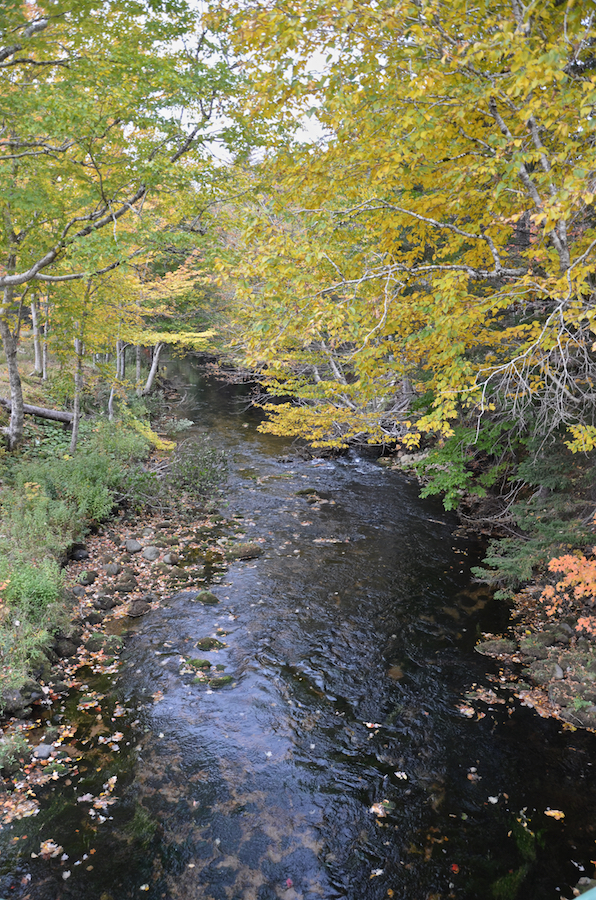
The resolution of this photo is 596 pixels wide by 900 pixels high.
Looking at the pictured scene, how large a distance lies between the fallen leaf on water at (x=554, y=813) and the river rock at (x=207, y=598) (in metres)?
5.27

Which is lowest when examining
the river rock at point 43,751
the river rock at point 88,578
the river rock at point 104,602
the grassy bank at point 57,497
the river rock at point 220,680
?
the river rock at point 220,680

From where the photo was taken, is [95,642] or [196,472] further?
[196,472]

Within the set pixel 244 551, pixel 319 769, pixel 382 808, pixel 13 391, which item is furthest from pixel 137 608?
pixel 13 391

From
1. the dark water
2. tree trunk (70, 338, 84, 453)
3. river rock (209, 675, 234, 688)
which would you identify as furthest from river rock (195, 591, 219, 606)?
tree trunk (70, 338, 84, 453)

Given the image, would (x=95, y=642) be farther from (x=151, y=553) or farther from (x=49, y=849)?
(x=49, y=849)

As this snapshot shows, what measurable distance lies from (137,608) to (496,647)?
556 cm

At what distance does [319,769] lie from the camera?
519cm

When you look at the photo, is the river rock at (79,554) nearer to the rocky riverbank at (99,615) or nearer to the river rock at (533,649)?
the rocky riverbank at (99,615)

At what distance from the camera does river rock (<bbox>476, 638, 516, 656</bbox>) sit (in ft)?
23.5

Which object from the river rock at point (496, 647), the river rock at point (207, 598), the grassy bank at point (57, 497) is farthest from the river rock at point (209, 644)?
the river rock at point (496, 647)

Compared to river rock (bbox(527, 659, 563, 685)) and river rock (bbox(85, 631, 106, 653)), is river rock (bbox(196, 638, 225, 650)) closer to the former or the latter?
river rock (bbox(85, 631, 106, 653))

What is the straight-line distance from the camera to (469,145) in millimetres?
5562

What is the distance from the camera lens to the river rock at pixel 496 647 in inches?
282

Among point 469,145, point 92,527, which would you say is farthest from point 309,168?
point 92,527
